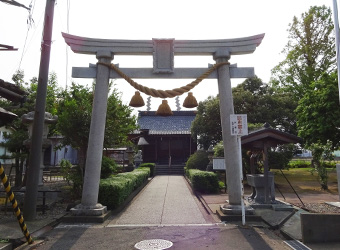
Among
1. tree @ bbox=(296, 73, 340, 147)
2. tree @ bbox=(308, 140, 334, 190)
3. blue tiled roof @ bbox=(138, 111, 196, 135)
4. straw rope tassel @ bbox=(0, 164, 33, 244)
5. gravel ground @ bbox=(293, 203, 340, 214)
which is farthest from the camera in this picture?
blue tiled roof @ bbox=(138, 111, 196, 135)

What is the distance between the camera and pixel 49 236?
5.86m

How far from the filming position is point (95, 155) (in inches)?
292

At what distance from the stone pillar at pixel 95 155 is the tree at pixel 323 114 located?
41.4 ft

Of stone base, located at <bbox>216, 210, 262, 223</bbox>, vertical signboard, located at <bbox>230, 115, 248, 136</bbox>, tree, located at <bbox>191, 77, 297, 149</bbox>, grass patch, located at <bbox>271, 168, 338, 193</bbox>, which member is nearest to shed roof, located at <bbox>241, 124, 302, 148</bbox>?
vertical signboard, located at <bbox>230, 115, 248, 136</bbox>

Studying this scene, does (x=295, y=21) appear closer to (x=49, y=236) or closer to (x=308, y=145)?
(x=308, y=145)

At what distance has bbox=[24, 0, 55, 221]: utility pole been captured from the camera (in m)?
7.51

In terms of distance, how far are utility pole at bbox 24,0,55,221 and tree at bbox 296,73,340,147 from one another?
14231mm

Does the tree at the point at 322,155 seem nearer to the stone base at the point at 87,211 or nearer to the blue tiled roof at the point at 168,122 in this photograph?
the stone base at the point at 87,211

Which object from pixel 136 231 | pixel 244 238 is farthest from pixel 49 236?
pixel 244 238

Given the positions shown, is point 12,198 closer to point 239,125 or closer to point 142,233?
point 142,233

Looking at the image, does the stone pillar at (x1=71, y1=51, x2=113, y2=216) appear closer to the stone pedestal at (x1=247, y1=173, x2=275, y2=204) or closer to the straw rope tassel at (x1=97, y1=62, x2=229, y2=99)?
the straw rope tassel at (x1=97, y1=62, x2=229, y2=99)

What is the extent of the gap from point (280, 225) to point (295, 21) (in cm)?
2023

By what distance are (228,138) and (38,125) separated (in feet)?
19.5

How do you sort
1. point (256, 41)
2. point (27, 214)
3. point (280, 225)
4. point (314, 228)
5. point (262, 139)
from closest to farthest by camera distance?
point (314, 228) < point (280, 225) < point (27, 214) < point (256, 41) < point (262, 139)
